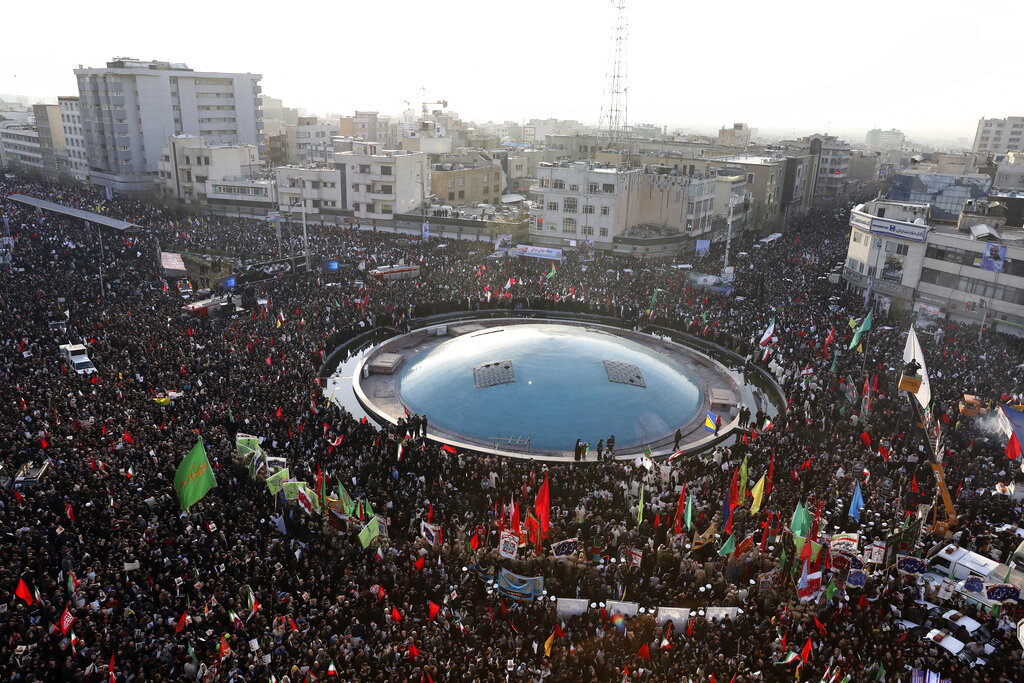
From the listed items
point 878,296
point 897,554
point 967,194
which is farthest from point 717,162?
point 897,554

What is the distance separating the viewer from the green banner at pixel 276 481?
2102 cm

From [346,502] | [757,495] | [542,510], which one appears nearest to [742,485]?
[757,495]

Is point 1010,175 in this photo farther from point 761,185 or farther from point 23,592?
point 23,592

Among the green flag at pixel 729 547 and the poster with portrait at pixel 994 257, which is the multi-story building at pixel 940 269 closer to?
the poster with portrait at pixel 994 257

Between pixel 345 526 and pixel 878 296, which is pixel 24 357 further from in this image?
pixel 878 296

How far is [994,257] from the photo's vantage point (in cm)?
3984

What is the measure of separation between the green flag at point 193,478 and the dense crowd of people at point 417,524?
626mm

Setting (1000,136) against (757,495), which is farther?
(1000,136)

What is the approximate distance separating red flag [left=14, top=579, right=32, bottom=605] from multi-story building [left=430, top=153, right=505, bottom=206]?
64.8 metres

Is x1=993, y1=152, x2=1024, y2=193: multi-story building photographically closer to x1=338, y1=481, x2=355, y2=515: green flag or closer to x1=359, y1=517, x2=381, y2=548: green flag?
x1=338, y1=481, x2=355, y2=515: green flag

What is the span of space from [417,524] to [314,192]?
5583cm

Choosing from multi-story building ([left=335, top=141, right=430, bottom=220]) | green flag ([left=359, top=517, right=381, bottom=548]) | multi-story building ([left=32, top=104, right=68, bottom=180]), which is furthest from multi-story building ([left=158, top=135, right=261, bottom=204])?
green flag ([left=359, top=517, right=381, bottom=548])

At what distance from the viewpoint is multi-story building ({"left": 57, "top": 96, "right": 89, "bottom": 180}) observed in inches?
3595

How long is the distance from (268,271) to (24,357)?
19566 millimetres
